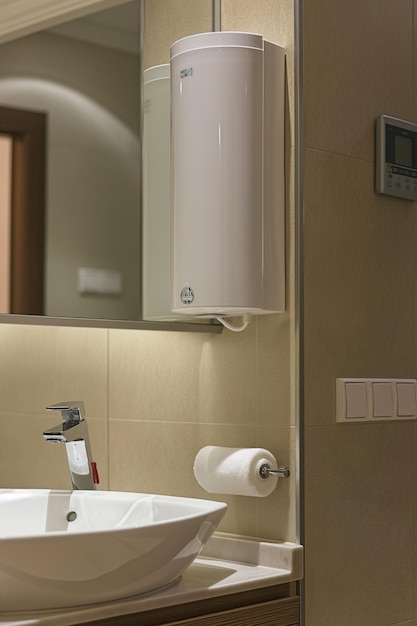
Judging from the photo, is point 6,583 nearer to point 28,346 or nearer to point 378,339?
point 28,346

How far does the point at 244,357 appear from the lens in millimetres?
1784

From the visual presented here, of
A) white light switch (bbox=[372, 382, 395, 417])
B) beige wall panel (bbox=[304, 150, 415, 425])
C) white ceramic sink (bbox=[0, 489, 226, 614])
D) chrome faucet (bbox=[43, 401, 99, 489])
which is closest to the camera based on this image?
white ceramic sink (bbox=[0, 489, 226, 614])

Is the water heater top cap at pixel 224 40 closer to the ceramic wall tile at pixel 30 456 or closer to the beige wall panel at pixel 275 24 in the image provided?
the beige wall panel at pixel 275 24

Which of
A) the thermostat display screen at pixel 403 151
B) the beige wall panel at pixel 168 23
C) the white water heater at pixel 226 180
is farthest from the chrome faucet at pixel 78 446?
the thermostat display screen at pixel 403 151

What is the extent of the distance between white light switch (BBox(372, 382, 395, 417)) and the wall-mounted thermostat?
1.19ft

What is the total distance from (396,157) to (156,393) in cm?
64

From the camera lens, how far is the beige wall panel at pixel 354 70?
1782mm

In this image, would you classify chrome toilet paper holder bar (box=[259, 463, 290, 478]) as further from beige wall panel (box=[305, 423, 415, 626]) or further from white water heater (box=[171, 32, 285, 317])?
white water heater (box=[171, 32, 285, 317])

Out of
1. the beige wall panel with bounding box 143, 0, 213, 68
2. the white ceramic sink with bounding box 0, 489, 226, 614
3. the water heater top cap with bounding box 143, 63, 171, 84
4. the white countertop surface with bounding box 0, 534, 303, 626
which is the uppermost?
the beige wall panel with bounding box 143, 0, 213, 68

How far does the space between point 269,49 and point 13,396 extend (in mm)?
778

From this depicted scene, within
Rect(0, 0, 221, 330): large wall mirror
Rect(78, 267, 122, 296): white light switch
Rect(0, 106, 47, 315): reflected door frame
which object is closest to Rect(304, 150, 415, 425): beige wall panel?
Rect(0, 0, 221, 330): large wall mirror

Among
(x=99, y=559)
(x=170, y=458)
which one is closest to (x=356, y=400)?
(x=170, y=458)

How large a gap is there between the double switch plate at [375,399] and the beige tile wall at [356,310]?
0.02 metres

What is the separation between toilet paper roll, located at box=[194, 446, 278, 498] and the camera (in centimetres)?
167
